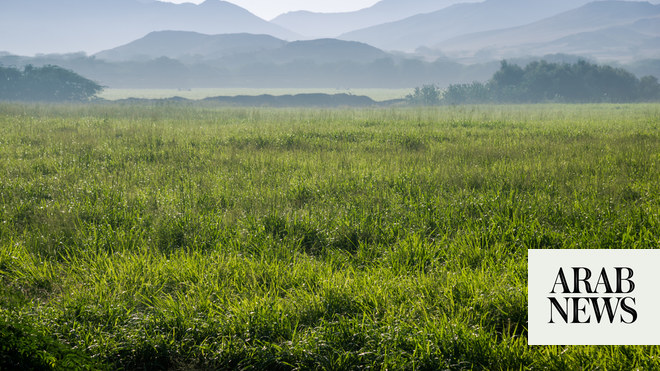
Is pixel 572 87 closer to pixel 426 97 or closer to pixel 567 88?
pixel 567 88

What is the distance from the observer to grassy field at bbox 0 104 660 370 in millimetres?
2992

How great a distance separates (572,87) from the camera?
55688mm

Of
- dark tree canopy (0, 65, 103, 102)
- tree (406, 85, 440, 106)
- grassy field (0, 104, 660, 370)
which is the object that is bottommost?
grassy field (0, 104, 660, 370)

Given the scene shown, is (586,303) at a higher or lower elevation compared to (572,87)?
lower

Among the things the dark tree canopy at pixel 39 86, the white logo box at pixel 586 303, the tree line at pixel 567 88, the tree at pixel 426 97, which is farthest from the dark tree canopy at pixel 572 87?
the white logo box at pixel 586 303

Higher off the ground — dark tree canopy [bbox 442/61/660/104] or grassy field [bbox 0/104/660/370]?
dark tree canopy [bbox 442/61/660/104]

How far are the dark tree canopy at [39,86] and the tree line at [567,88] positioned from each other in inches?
1678

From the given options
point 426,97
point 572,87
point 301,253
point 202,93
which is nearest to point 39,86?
point 202,93

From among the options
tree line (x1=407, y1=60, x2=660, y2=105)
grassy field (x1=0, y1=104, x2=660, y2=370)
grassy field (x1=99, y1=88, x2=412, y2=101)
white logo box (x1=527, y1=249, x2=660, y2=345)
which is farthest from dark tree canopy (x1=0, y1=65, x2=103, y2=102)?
white logo box (x1=527, y1=249, x2=660, y2=345)

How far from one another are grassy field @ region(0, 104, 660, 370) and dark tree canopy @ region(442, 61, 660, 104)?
50234mm

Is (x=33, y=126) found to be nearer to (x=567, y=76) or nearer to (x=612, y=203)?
(x=612, y=203)

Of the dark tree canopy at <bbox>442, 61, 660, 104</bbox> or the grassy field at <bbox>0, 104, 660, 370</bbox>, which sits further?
the dark tree canopy at <bbox>442, 61, 660, 104</bbox>

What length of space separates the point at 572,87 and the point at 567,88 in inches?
23.7

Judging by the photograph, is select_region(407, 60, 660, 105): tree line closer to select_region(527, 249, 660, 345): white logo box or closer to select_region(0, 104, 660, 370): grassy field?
select_region(0, 104, 660, 370): grassy field
